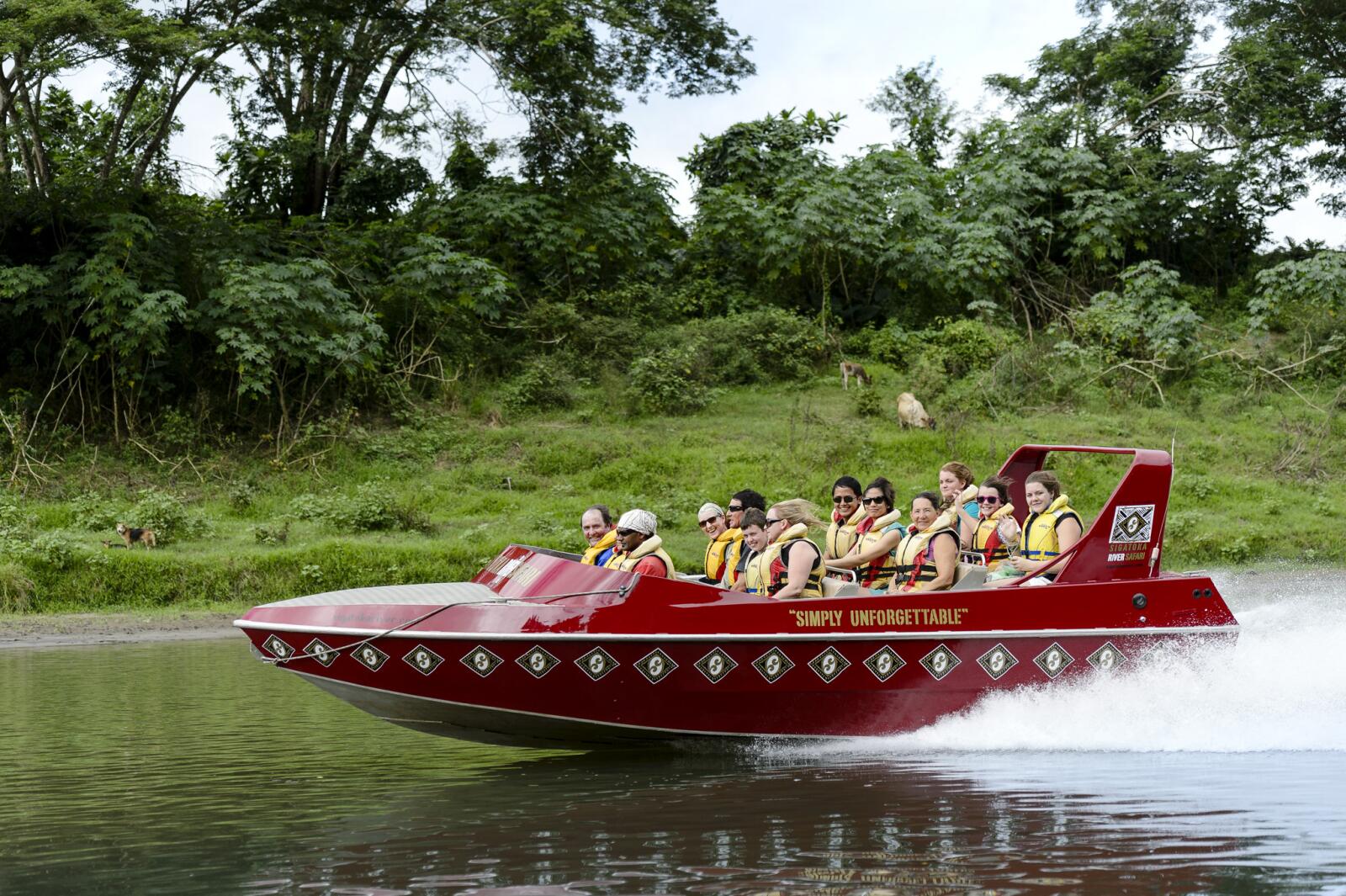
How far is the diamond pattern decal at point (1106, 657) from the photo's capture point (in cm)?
801

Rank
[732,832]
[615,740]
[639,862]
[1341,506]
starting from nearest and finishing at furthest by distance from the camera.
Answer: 1. [639,862]
2. [732,832]
3. [615,740]
4. [1341,506]

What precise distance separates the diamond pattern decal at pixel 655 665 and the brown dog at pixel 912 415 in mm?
13505

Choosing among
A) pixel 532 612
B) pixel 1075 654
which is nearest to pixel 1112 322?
pixel 1075 654

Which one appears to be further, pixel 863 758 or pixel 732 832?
pixel 863 758

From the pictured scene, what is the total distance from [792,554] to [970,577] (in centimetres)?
108

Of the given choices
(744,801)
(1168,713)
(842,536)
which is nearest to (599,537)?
(842,536)

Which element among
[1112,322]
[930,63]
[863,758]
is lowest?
[863,758]

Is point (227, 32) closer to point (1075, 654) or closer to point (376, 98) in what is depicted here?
point (376, 98)

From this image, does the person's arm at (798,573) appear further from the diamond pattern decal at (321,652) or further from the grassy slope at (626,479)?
the grassy slope at (626,479)

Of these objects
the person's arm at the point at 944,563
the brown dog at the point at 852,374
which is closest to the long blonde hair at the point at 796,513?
the person's arm at the point at 944,563

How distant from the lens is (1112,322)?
923 inches

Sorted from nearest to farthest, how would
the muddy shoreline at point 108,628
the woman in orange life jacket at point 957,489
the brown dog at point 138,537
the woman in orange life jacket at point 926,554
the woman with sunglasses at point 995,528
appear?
the woman in orange life jacket at point 926,554 → the woman with sunglasses at point 995,528 → the woman in orange life jacket at point 957,489 → the muddy shoreline at point 108,628 → the brown dog at point 138,537

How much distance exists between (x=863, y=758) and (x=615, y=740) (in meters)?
1.49

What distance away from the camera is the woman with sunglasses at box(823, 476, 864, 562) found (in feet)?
28.9
